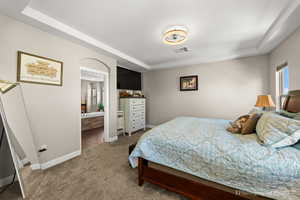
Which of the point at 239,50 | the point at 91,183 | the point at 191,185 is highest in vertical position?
the point at 239,50

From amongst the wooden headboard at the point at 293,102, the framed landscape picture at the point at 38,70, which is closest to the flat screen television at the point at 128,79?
the framed landscape picture at the point at 38,70

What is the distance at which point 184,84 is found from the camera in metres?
4.27

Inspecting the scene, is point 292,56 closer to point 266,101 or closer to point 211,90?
point 266,101

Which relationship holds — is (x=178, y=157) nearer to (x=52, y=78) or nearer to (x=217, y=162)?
(x=217, y=162)

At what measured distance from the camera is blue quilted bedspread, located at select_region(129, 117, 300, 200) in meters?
0.95

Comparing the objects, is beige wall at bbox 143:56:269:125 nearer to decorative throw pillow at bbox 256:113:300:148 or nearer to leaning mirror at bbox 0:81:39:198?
decorative throw pillow at bbox 256:113:300:148

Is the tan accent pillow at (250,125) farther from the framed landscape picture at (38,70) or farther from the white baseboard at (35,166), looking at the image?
the framed landscape picture at (38,70)

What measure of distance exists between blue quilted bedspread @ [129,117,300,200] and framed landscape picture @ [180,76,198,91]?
2.92 m

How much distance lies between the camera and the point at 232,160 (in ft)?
3.61

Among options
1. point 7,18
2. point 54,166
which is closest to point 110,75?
point 7,18

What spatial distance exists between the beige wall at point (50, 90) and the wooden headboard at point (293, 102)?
3842mm

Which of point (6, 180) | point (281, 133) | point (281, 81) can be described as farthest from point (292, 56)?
point (6, 180)

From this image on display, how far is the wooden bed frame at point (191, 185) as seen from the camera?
1.15m

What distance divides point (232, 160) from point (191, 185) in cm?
55
